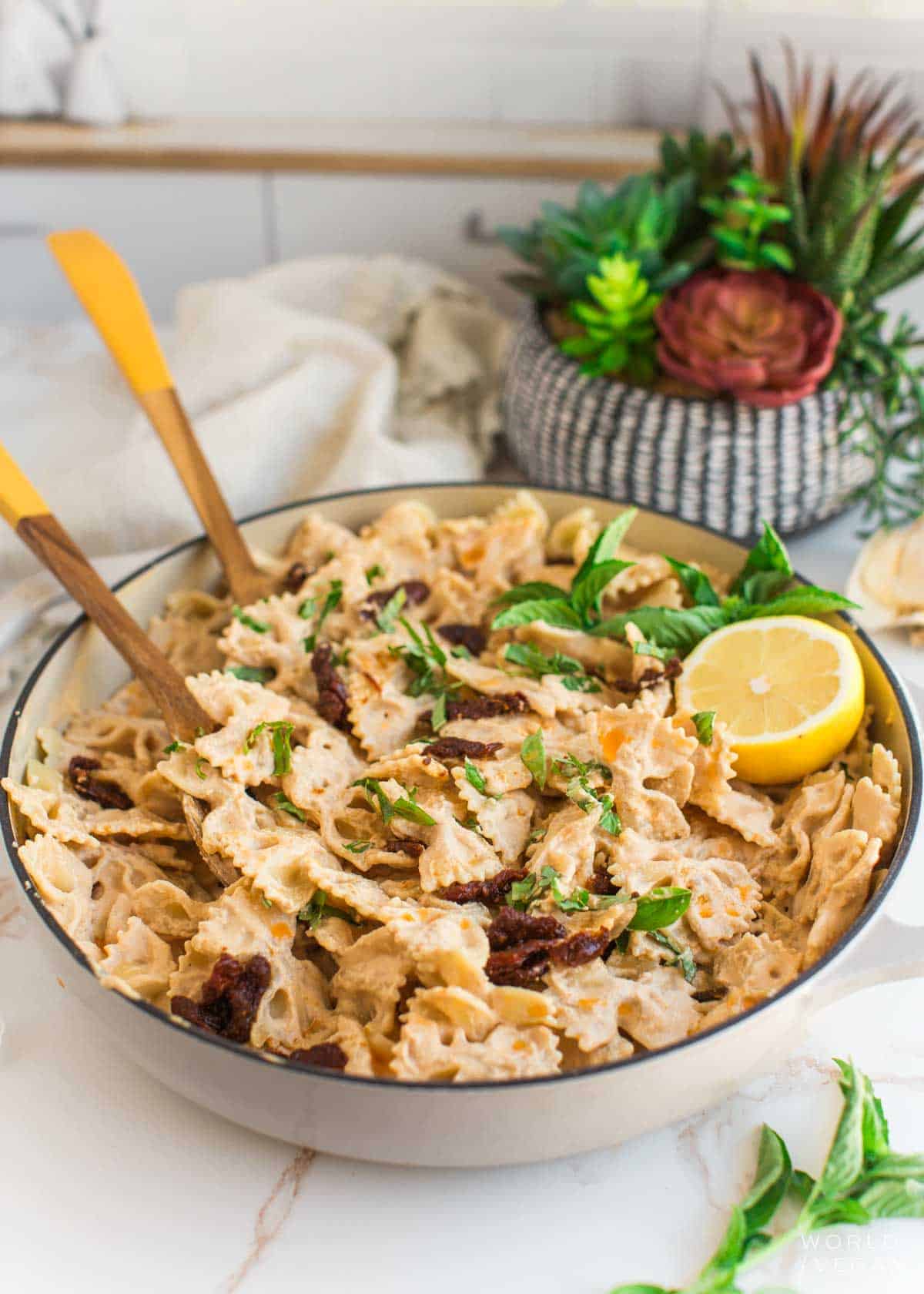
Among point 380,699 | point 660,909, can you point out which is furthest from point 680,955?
point 380,699

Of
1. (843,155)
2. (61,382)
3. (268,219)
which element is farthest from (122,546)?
(843,155)

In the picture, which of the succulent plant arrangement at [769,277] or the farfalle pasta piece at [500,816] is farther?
the succulent plant arrangement at [769,277]

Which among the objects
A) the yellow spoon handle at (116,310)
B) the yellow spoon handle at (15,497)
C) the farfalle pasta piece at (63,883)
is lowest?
the farfalle pasta piece at (63,883)

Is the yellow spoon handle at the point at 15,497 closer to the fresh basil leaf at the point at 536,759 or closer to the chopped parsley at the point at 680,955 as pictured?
the fresh basil leaf at the point at 536,759

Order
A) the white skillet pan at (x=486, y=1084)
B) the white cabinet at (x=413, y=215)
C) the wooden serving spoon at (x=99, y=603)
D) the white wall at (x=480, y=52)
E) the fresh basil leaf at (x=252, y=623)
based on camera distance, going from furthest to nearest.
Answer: the white cabinet at (x=413, y=215) → the white wall at (x=480, y=52) → the fresh basil leaf at (x=252, y=623) → the wooden serving spoon at (x=99, y=603) → the white skillet pan at (x=486, y=1084)

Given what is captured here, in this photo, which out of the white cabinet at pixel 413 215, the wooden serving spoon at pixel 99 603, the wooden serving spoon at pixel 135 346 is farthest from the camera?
the white cabinet at pixel 413 215

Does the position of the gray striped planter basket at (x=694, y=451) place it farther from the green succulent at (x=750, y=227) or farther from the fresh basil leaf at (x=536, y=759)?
the fresh basil leaf at (x=536, y=759)

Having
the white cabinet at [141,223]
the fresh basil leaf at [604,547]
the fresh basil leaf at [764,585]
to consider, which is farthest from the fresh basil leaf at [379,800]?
the white cabinet at [141,223]

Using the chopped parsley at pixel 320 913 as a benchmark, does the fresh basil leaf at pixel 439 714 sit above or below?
above
